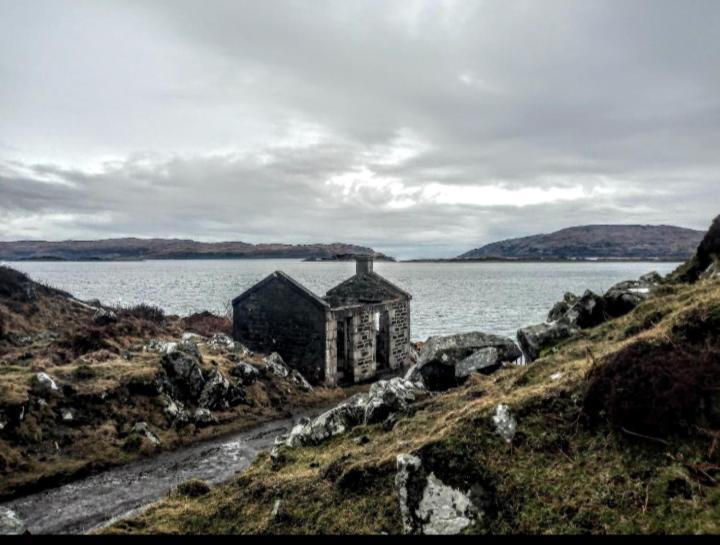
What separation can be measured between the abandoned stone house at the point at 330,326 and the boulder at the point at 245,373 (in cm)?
434

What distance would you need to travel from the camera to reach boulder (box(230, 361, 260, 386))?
85.7 ft

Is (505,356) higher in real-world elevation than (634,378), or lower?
lower

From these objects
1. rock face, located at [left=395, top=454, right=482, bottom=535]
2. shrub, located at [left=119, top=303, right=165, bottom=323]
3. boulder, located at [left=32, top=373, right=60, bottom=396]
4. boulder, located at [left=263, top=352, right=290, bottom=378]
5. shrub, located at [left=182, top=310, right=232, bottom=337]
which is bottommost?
shrub, located at [left=182, top=310, right=232, bottom=337]

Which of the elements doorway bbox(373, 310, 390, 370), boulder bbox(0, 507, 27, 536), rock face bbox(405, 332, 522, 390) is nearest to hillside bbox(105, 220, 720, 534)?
boulder bbox(0, 507, 27, 536)

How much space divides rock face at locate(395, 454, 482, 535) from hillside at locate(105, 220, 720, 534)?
14 millimetres

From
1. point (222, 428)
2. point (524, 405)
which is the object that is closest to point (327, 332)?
point (222, 428)

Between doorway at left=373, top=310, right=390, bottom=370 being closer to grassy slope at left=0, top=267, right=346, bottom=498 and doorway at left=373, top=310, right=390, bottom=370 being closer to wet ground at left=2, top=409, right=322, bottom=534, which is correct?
grassy slope at left=0, top=267, right=346, bottom=498

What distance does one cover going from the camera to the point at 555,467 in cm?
696

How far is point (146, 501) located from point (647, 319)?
Result: 14.3 metres

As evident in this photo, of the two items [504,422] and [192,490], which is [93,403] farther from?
[504,422]

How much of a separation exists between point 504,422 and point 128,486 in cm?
1333

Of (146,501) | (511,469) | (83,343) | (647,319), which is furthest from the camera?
(83,343)

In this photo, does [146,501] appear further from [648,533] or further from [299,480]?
→ [648,533]

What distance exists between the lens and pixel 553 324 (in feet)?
50.5
